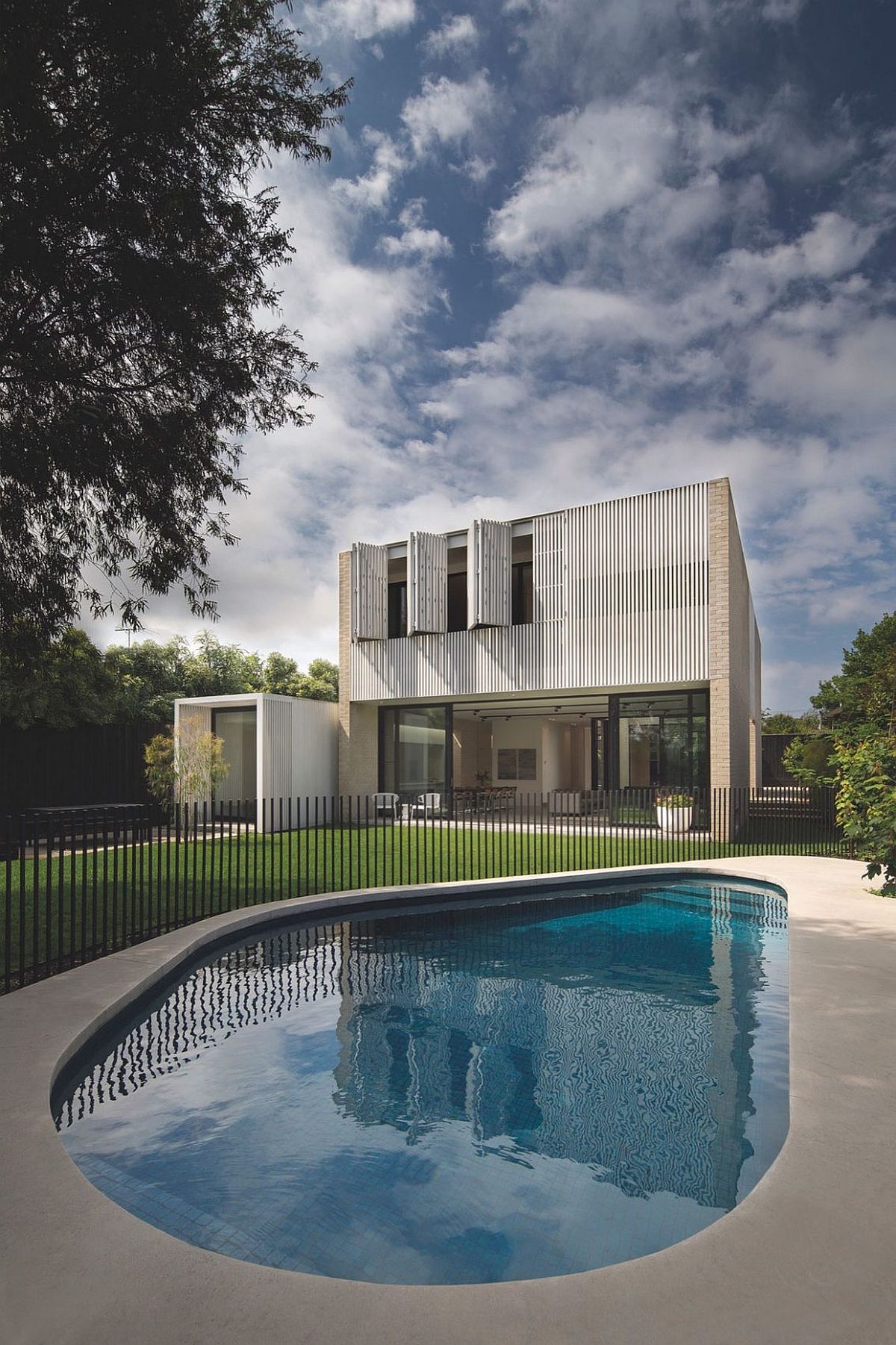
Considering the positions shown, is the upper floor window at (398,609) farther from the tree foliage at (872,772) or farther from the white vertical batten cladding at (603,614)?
the tree foliage at (872,772)

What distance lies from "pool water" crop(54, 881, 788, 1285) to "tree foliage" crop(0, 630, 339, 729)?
599 centimetres

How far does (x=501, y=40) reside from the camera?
10.2 m

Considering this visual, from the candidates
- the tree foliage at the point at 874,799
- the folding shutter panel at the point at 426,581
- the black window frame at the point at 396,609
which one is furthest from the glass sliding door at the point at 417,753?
the tree foliage at the point at 874,799

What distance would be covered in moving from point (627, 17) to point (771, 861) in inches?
472

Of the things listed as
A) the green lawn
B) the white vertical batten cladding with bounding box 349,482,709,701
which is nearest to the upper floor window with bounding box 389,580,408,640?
the white vertical batten cladding with bounding box 349,482,709,701

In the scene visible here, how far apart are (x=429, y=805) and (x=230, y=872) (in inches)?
421

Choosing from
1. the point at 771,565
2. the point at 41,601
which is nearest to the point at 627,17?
the point at 41,601

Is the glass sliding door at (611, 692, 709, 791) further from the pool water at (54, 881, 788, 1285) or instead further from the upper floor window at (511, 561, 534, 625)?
the pool water at (54, 881, 788, 1285)

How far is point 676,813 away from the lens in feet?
55.9

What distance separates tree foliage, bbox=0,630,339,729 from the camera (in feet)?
59.0

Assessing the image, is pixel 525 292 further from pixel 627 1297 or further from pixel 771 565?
pixel 771 565

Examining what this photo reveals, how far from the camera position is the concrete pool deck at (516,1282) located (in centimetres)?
223

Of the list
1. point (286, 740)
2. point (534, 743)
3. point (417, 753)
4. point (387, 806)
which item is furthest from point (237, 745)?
point (534, 743)

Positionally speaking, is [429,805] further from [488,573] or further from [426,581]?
[488,573]
